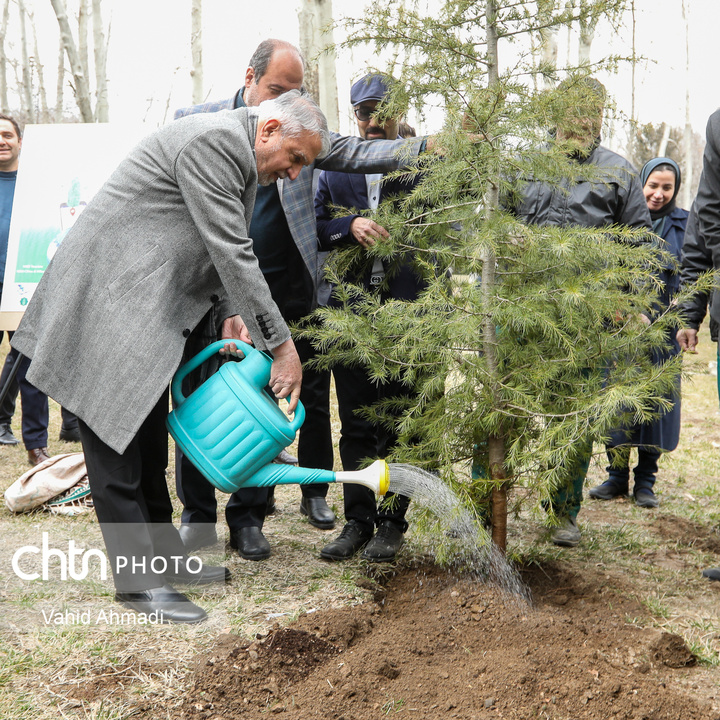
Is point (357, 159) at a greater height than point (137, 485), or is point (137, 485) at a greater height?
point (357, 159)

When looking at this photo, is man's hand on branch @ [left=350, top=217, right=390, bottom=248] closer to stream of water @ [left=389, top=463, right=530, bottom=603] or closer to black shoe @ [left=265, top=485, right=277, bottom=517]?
stream of water @ [left=389, top=463, right=530, bottom=603]

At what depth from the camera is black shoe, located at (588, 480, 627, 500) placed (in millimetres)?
4410

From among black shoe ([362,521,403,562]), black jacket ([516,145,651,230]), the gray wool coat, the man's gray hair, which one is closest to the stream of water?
black shoe ([362,521,403,562])

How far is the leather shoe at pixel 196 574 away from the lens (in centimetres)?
290

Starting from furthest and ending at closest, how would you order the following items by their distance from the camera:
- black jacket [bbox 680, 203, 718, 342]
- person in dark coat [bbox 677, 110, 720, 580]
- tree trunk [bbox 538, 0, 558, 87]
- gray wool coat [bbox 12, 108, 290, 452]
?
black jacket [bbox 680, 203, 718, 342] < person in dark coat [bbox 677, 110, 720, 580] < tree trunk [bbox 538, 0, 558, 87] < gray wool coat [bbox 12, 108, 290, 452]

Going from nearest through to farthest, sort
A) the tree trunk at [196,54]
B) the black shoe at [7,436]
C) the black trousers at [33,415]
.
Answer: the black trousers at [33,415] < the black shoe at [7,436] < the tree trunk at [196,54]

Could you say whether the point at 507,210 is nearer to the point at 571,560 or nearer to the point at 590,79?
the point at 590,79

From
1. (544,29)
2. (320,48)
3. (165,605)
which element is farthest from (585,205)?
(320,48)

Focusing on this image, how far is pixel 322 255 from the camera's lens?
3225 mm

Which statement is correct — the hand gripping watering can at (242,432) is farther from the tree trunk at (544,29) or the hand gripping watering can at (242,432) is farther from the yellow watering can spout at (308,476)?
the tree trunk at (544,29)

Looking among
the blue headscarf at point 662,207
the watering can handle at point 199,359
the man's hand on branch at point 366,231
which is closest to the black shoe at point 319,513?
the watering can handle at point 199,359

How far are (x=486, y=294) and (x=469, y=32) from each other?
991 mm

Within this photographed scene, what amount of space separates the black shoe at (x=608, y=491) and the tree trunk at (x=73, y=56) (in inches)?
333

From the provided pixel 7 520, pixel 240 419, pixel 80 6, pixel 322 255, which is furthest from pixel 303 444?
pixel 80 6
